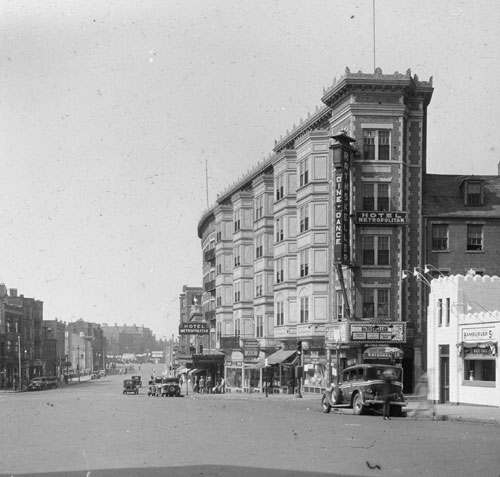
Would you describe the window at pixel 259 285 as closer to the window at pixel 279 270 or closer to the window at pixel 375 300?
the window at pixel 279 270

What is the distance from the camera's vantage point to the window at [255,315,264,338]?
70.1m

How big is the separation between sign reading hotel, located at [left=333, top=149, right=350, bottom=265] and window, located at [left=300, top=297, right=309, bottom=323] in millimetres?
6913

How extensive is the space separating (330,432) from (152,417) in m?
9.61

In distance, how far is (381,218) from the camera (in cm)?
5138

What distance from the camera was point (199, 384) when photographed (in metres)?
80.4

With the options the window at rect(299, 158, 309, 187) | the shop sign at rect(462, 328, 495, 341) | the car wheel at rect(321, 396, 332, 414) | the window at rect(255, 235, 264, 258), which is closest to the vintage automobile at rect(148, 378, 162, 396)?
the window at rect(255, 235, 264, 258)

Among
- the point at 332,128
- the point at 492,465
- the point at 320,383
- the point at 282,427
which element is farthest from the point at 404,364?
the point at 492,465

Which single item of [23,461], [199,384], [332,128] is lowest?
[199,384]

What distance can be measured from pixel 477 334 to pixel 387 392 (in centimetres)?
892

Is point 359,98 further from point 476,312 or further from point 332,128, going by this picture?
point 476,312

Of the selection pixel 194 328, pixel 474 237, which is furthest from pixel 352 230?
pixel 194 328

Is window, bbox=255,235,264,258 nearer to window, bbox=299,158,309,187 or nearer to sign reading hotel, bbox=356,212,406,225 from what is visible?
window, bbox=299,158,309,187

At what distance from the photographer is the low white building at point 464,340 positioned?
37312mm

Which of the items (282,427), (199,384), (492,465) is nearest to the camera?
(492,465)
